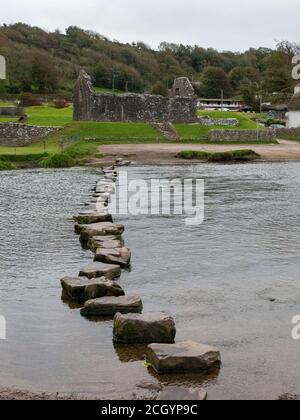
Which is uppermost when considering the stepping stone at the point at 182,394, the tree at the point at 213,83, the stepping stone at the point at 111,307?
the tree at the point at 213,83

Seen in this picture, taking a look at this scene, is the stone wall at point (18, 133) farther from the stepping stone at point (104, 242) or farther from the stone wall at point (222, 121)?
the stepping stone at point (104, 242)

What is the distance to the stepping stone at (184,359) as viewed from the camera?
7.46 metres

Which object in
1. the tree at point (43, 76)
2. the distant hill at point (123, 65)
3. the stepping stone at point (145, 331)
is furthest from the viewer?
the distant hill at point (123, 65)

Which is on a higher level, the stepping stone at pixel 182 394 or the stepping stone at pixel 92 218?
the stepping stone at pixel 92 218

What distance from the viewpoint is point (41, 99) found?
77.4m

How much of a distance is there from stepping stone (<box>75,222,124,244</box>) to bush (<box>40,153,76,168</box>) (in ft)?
66.4

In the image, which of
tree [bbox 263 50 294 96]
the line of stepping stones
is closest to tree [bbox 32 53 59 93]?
tree [bbox 263 50 294 96]

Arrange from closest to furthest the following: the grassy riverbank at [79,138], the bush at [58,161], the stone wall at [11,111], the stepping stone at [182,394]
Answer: the stepping stone at [182,394], the bush at [58,161], the grassy riverbank at [79,138], the stone wall at [11,111]

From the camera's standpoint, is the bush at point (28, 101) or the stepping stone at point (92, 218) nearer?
the stepping stone at point (92, 218)

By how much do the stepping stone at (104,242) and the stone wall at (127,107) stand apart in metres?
41.4

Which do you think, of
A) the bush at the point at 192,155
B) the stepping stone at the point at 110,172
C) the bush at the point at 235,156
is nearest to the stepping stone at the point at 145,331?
the stepping stone at the point at 110,172

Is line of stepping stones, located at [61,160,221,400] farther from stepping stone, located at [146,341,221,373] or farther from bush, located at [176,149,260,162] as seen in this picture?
bush, located at [176,149,260,162]

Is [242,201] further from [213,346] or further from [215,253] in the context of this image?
[213,346]

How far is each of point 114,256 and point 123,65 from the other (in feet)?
347
